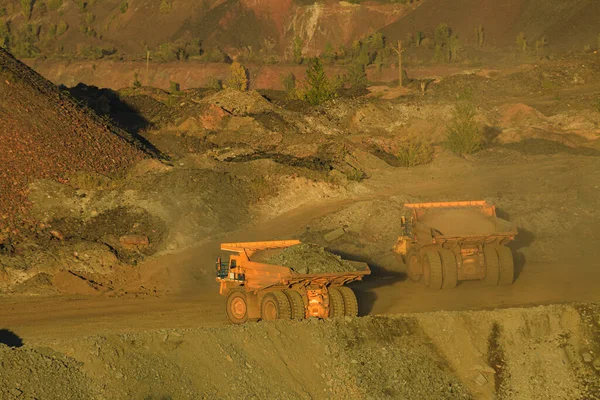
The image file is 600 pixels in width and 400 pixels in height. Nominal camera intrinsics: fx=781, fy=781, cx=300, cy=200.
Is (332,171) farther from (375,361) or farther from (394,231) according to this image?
(375,361)

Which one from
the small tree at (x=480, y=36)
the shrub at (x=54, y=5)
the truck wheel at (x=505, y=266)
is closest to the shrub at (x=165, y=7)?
the shrub at (x=54, y=5)

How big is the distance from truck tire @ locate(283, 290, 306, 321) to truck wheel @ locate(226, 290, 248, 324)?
4.59ft

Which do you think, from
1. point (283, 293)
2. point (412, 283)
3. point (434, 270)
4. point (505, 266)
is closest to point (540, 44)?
point (412, 283)

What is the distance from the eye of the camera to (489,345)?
18.1 metres

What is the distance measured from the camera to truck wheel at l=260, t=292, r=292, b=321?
17.9m

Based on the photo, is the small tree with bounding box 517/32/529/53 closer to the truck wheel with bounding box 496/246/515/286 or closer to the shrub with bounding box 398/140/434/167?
the shrub with bounding box 398/140/434/167

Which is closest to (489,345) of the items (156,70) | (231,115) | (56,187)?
(56,187)

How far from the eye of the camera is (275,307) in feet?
59.4

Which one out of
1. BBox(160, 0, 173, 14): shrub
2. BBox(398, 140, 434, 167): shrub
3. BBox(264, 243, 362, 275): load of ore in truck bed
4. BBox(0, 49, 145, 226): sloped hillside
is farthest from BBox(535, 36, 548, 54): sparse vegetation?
BBox(264, 243, 362, 275): load of ore in truck bed

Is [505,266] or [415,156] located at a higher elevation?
[415,156]

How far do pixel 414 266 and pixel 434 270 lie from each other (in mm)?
1574

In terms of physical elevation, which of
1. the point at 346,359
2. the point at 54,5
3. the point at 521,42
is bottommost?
the point at 346,359

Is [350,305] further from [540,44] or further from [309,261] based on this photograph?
[540,44]

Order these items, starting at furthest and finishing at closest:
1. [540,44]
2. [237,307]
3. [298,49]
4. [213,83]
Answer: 1. [298,49]
2. [540,44]
3. [213,83]
4. [237,307]
